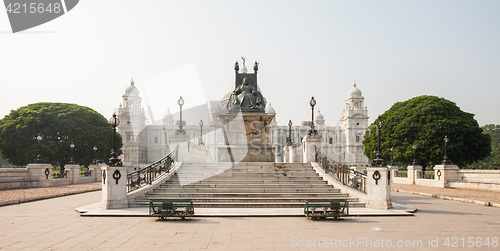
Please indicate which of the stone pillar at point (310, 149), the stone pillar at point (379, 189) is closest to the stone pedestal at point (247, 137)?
the stone pillar at point (310, 149)

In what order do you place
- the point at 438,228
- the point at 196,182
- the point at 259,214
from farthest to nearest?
the point at 196,182, the point at 259,214, the point at 438,228

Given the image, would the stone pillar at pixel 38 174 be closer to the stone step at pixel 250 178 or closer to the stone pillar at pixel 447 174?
the stone step at pixel 250 178

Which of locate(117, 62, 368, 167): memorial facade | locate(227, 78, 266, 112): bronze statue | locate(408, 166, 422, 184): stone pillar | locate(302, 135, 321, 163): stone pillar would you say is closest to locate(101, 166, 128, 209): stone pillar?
locate(302, 135, 321, 163): stone pillar

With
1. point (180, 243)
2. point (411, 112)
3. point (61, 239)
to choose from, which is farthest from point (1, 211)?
point (411, 112)

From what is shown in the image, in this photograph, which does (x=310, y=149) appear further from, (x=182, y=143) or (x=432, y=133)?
(x=432, y=133)

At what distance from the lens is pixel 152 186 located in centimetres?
1686

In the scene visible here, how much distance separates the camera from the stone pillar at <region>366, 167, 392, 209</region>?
49.2ft

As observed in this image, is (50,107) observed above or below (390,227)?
above

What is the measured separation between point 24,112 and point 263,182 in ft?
140

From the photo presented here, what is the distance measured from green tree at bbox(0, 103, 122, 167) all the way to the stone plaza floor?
1372 inches

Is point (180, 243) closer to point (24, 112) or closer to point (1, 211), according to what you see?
point (1, 211)

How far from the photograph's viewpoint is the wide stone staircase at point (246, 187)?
15.6 meters

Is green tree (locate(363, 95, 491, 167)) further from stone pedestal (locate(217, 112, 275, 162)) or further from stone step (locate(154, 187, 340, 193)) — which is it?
stone step (locate(154, 187, 340, 193))

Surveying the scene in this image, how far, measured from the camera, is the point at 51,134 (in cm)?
4706
